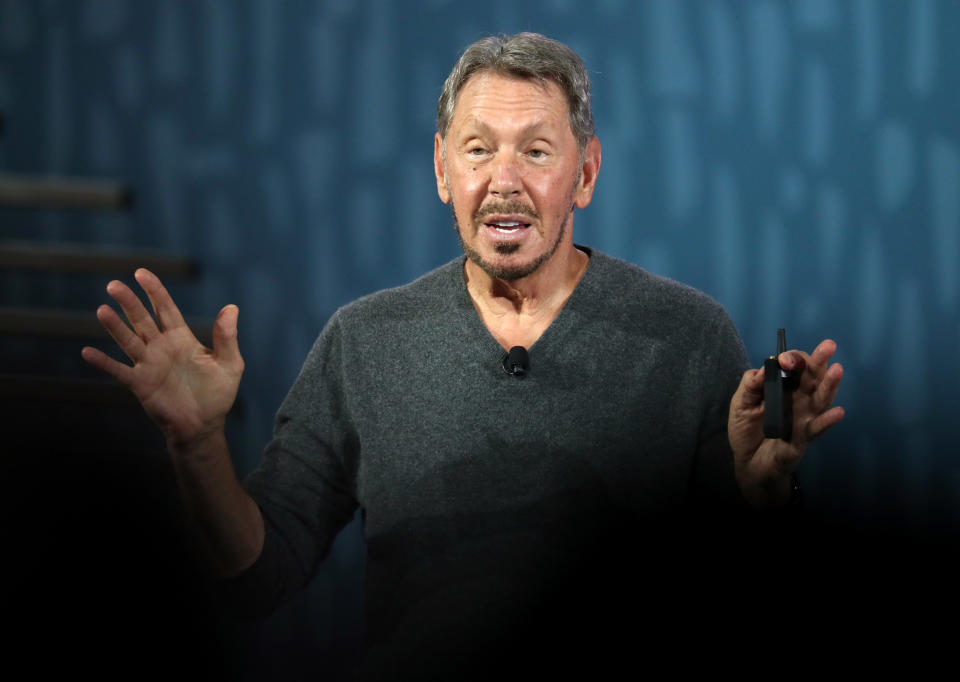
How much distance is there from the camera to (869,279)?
1.84m

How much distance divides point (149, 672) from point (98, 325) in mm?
732

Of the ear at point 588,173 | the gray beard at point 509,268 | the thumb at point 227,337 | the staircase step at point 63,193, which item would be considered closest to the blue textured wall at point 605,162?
the staircase step at point 63,193

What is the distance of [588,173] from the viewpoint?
1.48 m

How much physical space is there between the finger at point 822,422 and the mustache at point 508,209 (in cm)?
46

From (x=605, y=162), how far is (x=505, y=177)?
2.05 feet

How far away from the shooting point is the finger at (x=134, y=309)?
3.63 ft

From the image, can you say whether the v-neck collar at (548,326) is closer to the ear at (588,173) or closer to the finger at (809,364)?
the ear at (588,173)

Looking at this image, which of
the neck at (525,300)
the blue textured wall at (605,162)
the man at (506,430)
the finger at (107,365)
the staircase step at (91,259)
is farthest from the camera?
the staircase step at (91,259)

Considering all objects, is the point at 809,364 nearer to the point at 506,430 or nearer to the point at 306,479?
the point at 506,430

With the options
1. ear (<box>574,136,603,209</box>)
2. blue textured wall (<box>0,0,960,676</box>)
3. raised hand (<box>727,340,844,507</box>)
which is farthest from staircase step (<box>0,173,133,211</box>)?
raised hand (<box>727,340,844,507</box>)

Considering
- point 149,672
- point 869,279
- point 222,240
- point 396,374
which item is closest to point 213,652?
point 149,672

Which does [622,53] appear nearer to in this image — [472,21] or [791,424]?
[472,21]

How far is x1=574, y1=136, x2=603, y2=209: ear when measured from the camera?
1447 millimetres

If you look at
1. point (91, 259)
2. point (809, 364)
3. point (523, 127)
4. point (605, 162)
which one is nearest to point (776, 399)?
point (809, 364)
